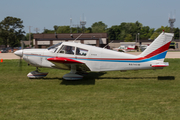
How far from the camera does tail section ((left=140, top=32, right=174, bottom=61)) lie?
9250mm

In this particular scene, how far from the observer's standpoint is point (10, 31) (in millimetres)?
78000

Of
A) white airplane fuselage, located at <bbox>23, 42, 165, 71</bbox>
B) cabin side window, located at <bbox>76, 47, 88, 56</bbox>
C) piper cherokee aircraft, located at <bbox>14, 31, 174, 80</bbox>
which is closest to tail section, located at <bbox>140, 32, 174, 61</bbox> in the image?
piper cherokee aircraft, located at <bbox>14, 31, 174, 80</bbox>

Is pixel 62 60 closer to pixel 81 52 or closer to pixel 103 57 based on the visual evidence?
pixel 81 52

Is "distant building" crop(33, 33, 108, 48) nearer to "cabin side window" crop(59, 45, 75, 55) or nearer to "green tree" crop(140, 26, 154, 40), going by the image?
"cabin side window" crop(59, 45, 75, 55)

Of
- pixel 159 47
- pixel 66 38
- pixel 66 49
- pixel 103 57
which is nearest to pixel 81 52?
pixel 66 49

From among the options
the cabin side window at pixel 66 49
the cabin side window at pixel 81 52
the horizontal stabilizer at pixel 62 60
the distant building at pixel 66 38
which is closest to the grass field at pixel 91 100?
the horizontal stabilizer at pixel 62 60

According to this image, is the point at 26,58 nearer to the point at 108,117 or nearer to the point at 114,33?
the point at 108,117

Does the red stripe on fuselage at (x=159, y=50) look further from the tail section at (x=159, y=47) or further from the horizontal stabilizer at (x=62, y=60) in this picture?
the horizontal stabilizer at (x=62, y=60)

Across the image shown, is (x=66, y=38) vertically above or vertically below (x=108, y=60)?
above

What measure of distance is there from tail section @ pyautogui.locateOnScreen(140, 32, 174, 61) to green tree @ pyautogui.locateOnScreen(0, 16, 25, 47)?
75.5 metres

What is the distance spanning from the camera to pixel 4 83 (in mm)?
9336

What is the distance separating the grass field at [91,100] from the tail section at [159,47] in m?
1.24

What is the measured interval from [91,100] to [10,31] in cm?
7944

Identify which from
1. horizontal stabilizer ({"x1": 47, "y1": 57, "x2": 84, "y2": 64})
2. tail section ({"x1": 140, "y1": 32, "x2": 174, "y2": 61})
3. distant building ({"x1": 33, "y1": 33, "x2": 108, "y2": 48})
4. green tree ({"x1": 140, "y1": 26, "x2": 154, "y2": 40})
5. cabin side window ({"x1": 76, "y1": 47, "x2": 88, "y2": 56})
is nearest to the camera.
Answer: horizontal stabilizer ({"x1": 47, "y1": 57, "x2": 84, "y2": 64})
